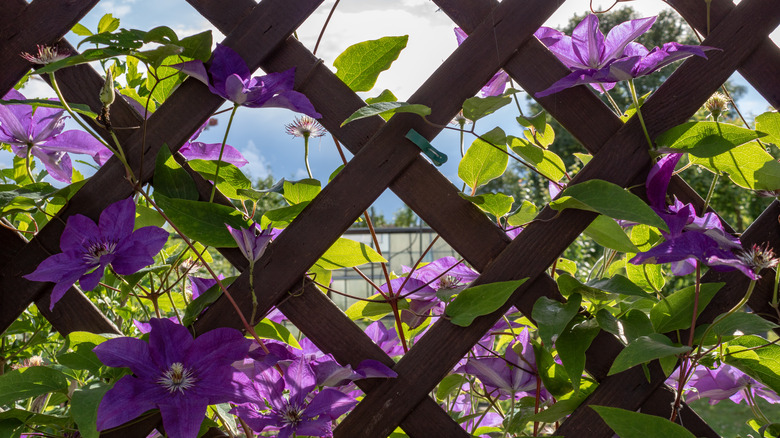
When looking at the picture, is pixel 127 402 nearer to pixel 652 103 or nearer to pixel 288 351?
pixel 288 351

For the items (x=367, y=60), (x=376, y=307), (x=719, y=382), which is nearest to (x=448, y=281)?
(x=376, y=307)

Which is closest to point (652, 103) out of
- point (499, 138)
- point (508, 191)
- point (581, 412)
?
point (499, 138)

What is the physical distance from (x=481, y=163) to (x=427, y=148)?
9cm

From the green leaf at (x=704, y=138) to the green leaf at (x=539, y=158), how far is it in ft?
0.42

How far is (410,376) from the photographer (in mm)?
791

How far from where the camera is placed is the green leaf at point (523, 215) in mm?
812

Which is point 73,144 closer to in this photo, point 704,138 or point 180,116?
point 180,116

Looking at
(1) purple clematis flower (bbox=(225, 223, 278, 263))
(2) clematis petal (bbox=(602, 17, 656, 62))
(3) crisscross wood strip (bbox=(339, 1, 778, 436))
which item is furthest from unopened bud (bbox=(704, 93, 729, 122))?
(1) purple clematis flower (bbox=(225, 223, 278, 263))

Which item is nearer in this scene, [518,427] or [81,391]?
[81,391]

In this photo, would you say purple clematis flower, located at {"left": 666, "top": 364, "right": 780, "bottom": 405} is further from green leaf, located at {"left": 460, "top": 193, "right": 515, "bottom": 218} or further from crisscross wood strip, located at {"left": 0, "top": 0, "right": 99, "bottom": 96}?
crisscross wood strip, located at {"left": 0, "top": 0, "right": 99, "bottom": 96}


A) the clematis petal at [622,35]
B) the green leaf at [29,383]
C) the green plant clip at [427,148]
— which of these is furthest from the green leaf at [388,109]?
the green leaf at [29,383]

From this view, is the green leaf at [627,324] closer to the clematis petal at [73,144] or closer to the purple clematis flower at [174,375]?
the purple clematis flower at [174,375]

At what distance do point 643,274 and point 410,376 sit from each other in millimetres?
361

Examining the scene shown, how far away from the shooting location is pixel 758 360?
2.60 ft
